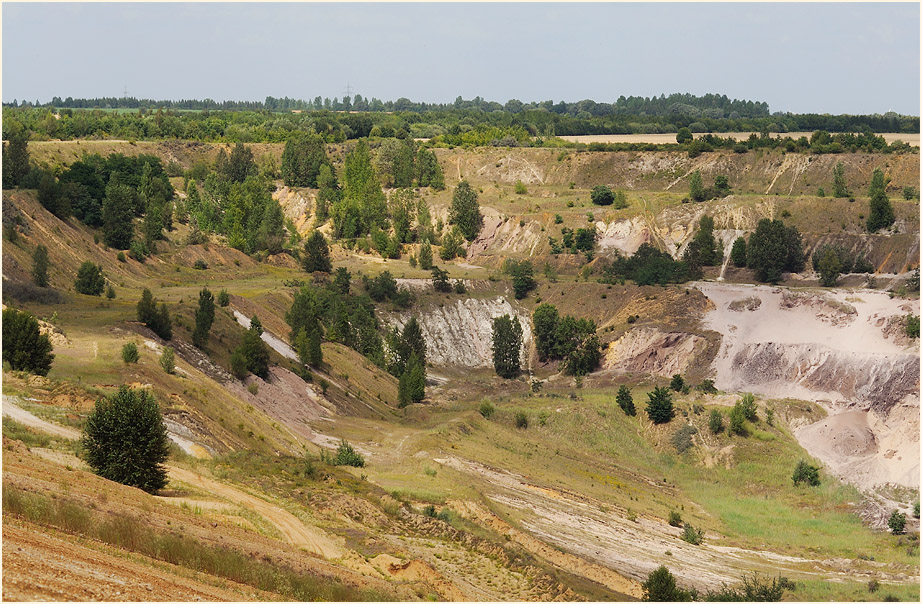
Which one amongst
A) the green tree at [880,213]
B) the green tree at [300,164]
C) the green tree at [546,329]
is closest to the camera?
the green tree at [546,329]

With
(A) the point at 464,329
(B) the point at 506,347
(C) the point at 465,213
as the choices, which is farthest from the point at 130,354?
(C) the point at 465,213

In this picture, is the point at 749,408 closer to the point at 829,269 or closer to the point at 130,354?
the point at 829,269

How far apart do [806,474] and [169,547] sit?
58545 millimetres

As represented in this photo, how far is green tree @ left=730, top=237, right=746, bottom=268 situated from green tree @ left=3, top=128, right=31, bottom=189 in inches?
3454

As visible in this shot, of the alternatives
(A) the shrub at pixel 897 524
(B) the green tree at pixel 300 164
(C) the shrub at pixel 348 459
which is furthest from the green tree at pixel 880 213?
(B) the green tree at pixel 300 164

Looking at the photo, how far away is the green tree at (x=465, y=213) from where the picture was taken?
148 metres

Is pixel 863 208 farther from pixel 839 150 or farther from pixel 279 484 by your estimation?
pixel 279 484

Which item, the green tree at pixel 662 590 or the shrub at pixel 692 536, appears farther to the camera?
the shrub at pixel 692 536

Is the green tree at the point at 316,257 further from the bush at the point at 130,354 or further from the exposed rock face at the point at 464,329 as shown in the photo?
the bush at the point at 130,354

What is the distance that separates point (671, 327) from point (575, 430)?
26.8 meters

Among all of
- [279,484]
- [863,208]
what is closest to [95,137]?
[863,208]

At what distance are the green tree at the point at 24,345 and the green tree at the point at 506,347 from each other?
6257 centimetres

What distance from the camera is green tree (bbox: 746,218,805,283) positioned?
396 feet

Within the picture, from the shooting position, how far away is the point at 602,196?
14712 centimetres
